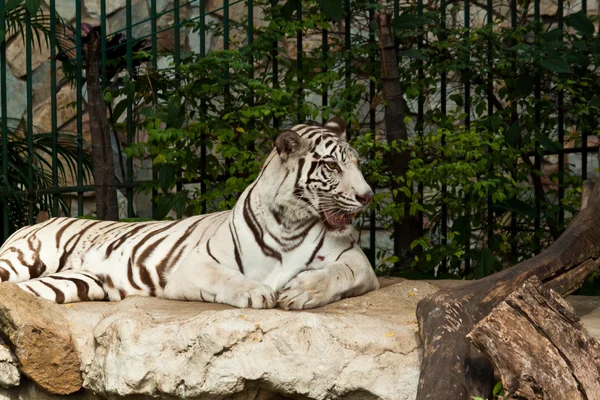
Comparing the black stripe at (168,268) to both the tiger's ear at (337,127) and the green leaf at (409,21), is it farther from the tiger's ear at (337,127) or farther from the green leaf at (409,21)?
the green leaf at (409,21)

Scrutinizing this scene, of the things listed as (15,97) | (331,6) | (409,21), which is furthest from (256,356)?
(15,97)

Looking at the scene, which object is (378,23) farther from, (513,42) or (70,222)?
(70,222)

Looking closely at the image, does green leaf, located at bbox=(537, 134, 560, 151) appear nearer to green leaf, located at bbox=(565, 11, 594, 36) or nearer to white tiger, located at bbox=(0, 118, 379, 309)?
green leaf, located at bbox=(565, 11, 594, 36)

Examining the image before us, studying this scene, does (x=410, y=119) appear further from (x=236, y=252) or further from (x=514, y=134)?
(x=236, y=252)

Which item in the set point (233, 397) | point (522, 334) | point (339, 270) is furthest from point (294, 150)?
point (522, 334)

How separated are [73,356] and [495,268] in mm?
2988

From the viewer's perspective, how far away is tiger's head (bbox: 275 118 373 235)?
12.8ft

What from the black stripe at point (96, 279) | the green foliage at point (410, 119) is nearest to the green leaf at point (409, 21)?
the green foliage at point (410, 119)

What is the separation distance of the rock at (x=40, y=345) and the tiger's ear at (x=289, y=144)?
4.10 ft

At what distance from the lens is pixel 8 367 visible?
3.64 m

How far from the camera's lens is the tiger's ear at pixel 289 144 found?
156 inches

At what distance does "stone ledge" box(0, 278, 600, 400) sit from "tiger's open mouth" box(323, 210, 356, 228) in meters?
0.61

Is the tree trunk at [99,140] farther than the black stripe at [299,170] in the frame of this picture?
Yes

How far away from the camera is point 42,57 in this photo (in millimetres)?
9734
